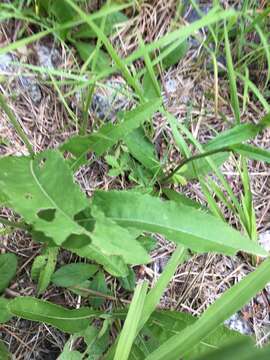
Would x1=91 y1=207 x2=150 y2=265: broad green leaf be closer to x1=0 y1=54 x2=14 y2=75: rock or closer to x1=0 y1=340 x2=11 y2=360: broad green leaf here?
x1=0 y1=340 x2=11 y2=360: broad green leaf

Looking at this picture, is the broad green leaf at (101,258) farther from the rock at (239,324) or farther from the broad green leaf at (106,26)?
the broad green leaf at (106,26)

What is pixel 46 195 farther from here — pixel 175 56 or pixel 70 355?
pixel 175 56

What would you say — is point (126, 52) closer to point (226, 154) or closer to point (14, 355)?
point (226, 154)

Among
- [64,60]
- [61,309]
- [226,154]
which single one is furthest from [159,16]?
[61,309]

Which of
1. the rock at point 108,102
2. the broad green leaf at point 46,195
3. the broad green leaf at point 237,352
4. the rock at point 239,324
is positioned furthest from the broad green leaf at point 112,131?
the broad green leaf at point 237,352

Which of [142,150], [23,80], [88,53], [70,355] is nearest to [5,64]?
[23,80]

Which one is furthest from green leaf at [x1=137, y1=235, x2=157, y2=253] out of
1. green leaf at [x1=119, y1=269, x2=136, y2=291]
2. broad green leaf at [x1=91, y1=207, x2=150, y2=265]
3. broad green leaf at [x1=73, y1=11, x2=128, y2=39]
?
broad green leaf at [x1=73, y1=11, x2=128, y2=39]
